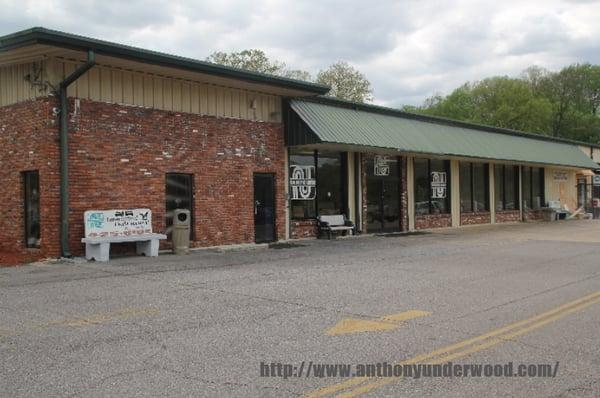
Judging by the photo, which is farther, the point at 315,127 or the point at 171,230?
the point at 315,127

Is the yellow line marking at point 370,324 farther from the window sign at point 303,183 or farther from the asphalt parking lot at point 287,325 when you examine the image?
the window sign at point 303,183

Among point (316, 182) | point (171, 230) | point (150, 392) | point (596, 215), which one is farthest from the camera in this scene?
point (596, 215)

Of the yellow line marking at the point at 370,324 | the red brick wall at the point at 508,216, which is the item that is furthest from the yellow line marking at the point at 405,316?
the red brick wall at the point at 508,216

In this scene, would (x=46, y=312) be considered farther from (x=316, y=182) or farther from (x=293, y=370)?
(x=316, y=182)

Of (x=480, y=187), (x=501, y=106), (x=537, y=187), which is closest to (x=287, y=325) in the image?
(x=480, y=187)

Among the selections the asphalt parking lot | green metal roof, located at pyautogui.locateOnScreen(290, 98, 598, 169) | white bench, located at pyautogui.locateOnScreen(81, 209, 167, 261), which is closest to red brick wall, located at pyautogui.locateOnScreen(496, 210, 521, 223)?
green metal roof, located at pyautogui.locateOnScreen(290, 98, 598, 169)

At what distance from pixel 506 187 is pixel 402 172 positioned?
32.2ft

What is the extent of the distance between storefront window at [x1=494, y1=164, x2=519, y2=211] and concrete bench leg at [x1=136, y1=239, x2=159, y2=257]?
20.6 meters

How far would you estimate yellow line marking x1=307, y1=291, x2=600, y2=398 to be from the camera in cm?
488

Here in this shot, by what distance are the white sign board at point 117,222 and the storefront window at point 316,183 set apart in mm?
5962

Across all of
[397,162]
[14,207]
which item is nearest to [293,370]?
[14,207]

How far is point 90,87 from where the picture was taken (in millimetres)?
14133

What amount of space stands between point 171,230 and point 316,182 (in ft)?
20.3

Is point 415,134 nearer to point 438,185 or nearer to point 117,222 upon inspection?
point 438,185
